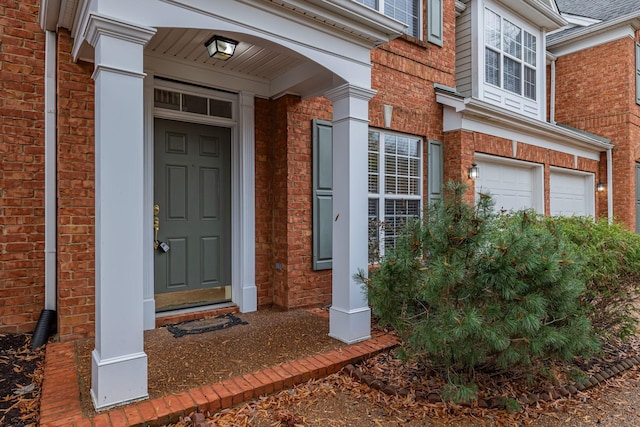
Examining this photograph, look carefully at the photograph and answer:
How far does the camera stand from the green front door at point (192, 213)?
422 centimetres

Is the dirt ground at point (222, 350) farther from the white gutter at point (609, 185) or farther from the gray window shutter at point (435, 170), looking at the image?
the white gutter at point (609, 185)

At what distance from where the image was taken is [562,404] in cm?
291

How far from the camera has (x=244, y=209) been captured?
4.64 metres

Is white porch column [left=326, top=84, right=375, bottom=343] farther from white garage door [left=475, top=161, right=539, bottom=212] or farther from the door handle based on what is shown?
white garage door [left=475, top=161, right=539, bottom=212]

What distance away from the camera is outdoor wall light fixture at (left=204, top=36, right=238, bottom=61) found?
3582mm

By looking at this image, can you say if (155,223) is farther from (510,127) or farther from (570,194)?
(570,194)

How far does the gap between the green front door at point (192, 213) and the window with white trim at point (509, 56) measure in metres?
5.54

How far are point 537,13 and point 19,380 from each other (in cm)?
988

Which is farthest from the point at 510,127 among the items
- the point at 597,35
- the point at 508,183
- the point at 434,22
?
the point at 597,35

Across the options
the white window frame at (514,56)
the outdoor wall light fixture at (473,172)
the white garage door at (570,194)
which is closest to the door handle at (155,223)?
the outdoor wall light fixture at (473,172)

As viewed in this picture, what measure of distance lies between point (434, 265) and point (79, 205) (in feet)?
9.95

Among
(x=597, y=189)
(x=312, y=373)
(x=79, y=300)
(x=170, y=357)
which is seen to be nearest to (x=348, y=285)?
(x=312, y=373)

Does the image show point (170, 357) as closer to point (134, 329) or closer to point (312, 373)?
point (134, 329)

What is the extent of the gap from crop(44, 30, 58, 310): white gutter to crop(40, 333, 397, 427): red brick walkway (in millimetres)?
624
